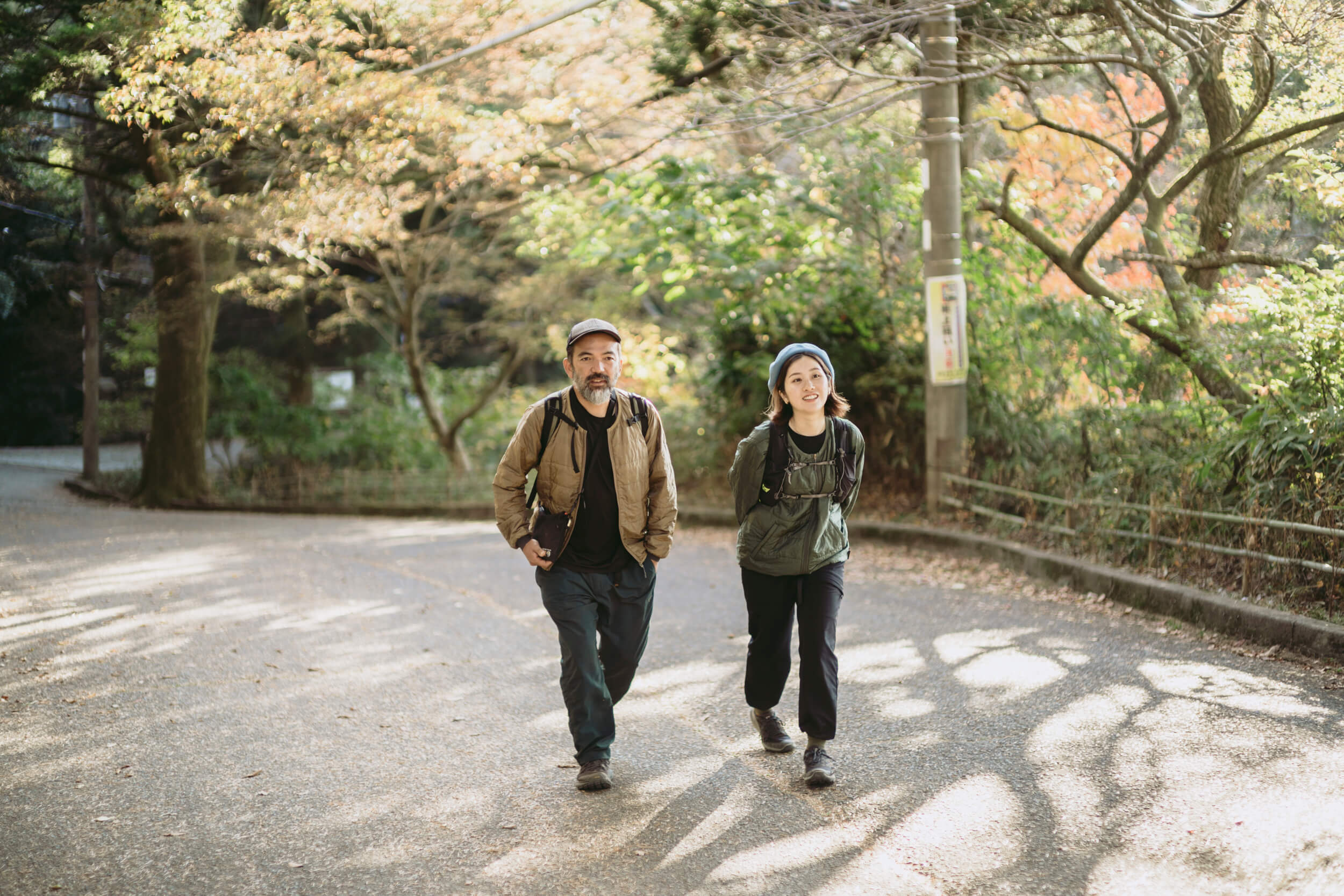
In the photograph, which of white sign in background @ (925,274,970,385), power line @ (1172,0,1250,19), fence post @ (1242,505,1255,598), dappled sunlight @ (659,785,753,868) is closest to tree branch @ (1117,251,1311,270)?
white sign in background @ (925,274,970,385)

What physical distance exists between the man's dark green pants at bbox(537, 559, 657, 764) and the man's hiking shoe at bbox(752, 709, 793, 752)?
695 mm

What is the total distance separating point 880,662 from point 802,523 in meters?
2.29

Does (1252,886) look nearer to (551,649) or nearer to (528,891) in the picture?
(528,891)

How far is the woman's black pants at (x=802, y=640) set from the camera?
4852mm

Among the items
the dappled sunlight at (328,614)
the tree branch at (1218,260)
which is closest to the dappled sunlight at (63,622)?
the dappled sunlight at (328,614)

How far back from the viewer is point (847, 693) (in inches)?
246

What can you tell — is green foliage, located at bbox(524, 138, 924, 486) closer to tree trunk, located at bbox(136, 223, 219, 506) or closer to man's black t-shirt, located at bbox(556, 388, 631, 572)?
man's black t-shirt, located at bbox(556, 388, 631, 572)

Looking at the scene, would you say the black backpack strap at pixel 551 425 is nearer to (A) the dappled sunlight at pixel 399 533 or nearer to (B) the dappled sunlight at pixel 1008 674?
(B) the dappled sunlight at pixel 1008 674

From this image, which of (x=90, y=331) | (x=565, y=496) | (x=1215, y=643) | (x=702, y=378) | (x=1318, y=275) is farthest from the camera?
(x=90, y=331)

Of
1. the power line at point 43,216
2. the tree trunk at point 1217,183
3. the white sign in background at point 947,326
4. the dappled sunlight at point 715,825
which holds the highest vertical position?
the power line at point 43,216

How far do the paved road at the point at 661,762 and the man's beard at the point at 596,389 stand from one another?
1.63 metres

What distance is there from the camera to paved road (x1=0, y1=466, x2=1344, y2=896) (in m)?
3.98

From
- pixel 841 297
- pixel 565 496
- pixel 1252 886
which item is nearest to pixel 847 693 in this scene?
pixel 565 496

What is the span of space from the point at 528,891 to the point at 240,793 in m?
1.73
